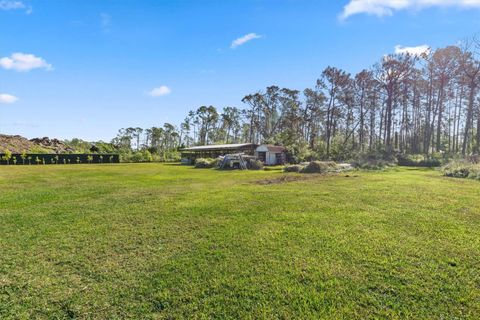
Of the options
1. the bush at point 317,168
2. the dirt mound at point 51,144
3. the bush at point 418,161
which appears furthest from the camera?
the dirt mound at point 51,144

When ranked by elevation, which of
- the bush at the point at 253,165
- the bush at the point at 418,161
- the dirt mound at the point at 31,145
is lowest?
the bush at the point at 253,165

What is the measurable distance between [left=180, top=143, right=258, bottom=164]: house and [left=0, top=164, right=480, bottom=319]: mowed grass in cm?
2233

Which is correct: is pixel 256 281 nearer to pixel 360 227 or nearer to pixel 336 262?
pixel 336 262

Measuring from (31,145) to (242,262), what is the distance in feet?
147

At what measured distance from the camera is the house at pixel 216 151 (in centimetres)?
2863

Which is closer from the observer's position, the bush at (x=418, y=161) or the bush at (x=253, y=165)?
the bush at (x=253, y=165)

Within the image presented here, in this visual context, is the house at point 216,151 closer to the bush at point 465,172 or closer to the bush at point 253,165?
the bush at point 253,165

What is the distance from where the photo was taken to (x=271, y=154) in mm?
27234

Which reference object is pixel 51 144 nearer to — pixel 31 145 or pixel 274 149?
pixel 31 145

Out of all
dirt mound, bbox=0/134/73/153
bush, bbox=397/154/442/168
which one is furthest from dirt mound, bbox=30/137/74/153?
bush, bbox=397/154/442/168

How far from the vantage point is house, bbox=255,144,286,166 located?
88.9ft

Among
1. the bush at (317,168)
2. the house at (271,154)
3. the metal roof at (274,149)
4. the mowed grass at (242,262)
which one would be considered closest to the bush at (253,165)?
the bush at (317,168)

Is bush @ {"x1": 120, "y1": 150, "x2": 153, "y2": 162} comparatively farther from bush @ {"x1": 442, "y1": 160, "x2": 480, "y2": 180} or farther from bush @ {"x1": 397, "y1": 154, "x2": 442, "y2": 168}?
bush @ {"x1": 442, "y1": 160, "x2": 480, "y2": 180}

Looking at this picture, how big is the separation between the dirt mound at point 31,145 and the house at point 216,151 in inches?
757
